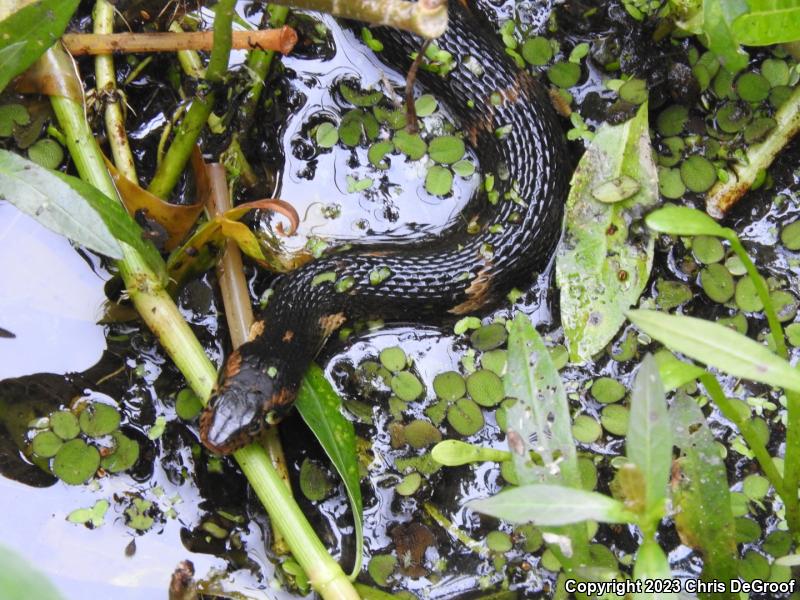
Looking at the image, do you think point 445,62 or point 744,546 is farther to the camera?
point 445,62

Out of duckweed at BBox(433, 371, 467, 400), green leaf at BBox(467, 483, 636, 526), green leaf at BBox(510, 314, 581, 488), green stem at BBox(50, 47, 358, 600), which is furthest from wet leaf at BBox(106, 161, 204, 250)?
green leaf at BBox(467, 483, 636, 526)

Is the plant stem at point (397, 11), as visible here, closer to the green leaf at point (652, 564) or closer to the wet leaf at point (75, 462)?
the green leaf at point (652, 564)

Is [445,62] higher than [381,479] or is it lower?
higher

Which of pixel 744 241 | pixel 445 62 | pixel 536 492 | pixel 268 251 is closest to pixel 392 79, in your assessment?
pixel 445 62

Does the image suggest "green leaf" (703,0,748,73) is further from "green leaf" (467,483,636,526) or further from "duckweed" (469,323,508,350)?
"green leaf" (467,483,636,526)

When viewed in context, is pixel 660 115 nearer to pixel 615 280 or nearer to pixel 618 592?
pixel 615 280

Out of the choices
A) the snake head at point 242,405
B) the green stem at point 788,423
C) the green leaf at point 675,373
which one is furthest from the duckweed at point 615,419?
the snake head at point 242,405
